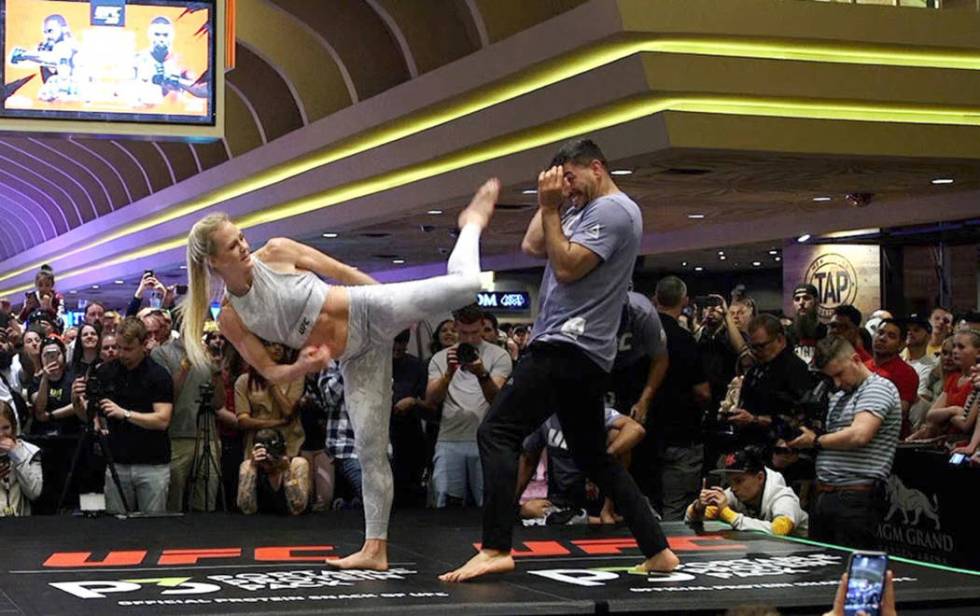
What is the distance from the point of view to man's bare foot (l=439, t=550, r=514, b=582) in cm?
478

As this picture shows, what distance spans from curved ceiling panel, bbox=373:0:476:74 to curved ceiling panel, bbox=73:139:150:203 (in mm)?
12371

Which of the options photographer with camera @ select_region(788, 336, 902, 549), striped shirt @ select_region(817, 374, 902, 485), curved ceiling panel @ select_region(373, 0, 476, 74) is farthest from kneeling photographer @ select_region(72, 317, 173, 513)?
curved ceiling panel @ select_region(373, 0, 476, 74)

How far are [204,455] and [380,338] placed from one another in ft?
10.9

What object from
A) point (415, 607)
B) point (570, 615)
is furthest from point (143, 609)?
point (570, 615)

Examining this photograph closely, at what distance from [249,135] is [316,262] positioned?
50.3ft

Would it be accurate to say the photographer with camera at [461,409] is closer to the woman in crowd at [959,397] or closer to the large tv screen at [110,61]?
the woman in crowd at [959,397]

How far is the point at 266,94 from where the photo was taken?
739 inches

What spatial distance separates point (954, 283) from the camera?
580 inches

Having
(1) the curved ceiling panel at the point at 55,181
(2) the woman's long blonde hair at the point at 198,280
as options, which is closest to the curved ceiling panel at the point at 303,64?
(1) the curved ceiling panel at the point at 55,181

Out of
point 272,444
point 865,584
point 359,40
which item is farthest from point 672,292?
point 359,40

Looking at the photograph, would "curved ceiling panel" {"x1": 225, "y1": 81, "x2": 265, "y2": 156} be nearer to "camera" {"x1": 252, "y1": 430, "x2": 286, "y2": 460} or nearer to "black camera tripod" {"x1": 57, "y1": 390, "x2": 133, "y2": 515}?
"black camera tripod" {"x1": 57, "y1": 390, "x2": 133, "y2": 515}

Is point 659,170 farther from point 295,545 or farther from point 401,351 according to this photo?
point 295,545

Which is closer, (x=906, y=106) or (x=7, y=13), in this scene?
(x=7, y=13)

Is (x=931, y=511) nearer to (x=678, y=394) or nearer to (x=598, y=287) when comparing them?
(x=678, y=394)
